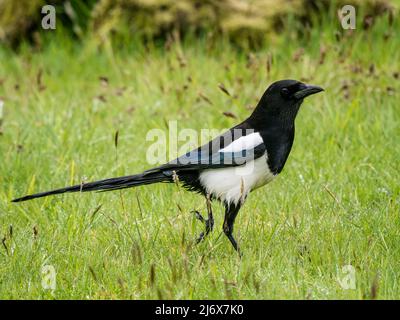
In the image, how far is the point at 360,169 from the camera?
4.96 metres

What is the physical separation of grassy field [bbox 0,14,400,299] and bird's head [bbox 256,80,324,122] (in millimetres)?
442

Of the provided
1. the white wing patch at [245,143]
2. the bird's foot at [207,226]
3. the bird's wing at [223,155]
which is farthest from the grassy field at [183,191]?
the white wing patch at [245,143]

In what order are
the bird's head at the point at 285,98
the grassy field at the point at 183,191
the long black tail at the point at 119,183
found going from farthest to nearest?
the bird's head at the point at 285,98
the long black tail at the point at 119,183
the grassy field at the point at 183,191

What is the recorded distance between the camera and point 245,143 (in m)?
3.97

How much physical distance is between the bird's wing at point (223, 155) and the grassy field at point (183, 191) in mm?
274

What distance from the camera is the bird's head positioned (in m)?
4.09

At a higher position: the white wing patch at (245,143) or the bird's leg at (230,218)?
the white wing patch at (245,143)

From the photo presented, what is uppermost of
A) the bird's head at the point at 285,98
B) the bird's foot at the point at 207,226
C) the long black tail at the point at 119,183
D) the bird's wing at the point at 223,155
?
the bird's head at the point at 285,98

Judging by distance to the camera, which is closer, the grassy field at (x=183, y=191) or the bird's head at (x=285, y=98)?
the grassy field at (x=183, y=191)

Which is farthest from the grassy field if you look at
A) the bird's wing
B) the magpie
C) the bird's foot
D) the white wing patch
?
the white wing patch

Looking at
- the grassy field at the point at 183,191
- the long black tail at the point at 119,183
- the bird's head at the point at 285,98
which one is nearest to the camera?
the grassy field at the point at 183,191

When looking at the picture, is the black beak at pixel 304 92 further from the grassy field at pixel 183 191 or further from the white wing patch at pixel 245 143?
the grassy field at pixel 183 191

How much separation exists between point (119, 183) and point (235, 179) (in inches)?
22.7

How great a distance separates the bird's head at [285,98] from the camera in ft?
13.4
